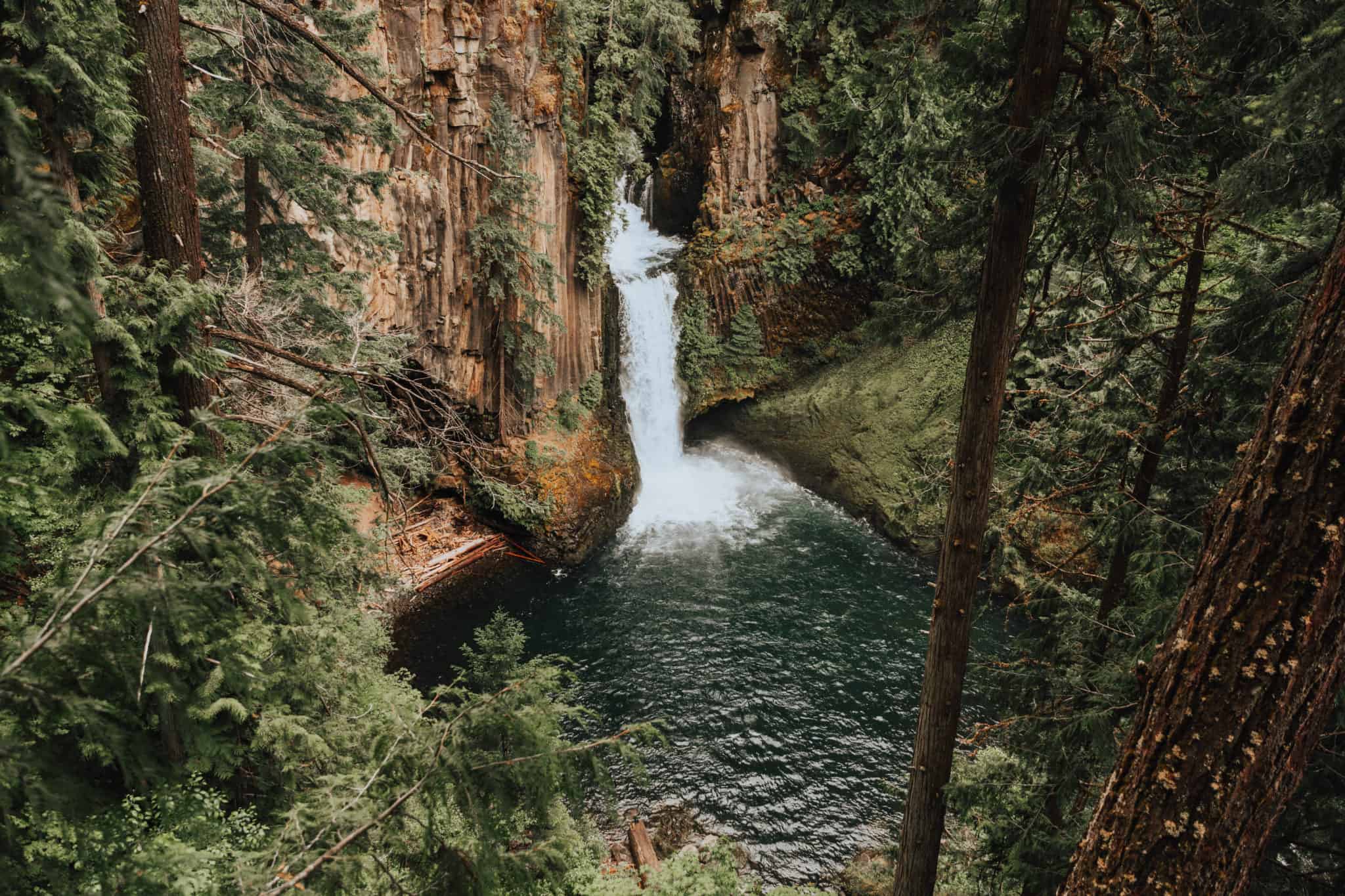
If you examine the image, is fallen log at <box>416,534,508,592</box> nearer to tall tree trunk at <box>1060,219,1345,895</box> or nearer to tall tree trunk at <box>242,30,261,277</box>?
tall tree trunk at <box>242,30,261,277</box>

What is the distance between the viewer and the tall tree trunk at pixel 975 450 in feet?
12.1

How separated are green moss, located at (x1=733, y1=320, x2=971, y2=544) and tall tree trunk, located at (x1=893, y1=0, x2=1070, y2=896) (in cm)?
1009

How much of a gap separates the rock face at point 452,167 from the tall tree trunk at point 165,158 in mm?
7691

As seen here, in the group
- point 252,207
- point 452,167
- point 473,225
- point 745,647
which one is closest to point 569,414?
point 473,225

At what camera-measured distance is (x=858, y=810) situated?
8680 millimetres

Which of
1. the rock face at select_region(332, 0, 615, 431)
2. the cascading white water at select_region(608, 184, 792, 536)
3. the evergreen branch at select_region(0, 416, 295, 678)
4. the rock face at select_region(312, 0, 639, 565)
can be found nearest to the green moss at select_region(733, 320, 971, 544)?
the cascading white water at select_region(608, 184, 792, 536)

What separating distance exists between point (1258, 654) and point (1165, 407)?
312cm

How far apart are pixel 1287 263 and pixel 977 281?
5.91 feet

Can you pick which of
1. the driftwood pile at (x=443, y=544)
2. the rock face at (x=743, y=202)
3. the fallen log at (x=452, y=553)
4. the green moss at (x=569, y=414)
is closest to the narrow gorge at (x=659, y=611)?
the driftwood pile at (x=443, y=544)

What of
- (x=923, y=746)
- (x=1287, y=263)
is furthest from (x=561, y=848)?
(x=1287, y=263)

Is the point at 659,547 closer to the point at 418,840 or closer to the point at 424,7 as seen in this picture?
the point at 424,7

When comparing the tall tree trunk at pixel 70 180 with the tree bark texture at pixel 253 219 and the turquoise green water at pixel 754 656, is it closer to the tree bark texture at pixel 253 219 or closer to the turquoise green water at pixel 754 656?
the tree bark texture at pixel 253 219

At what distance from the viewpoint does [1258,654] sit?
88.2 inches

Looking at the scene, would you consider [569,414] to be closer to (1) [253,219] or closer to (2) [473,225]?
(2) [473,225]
